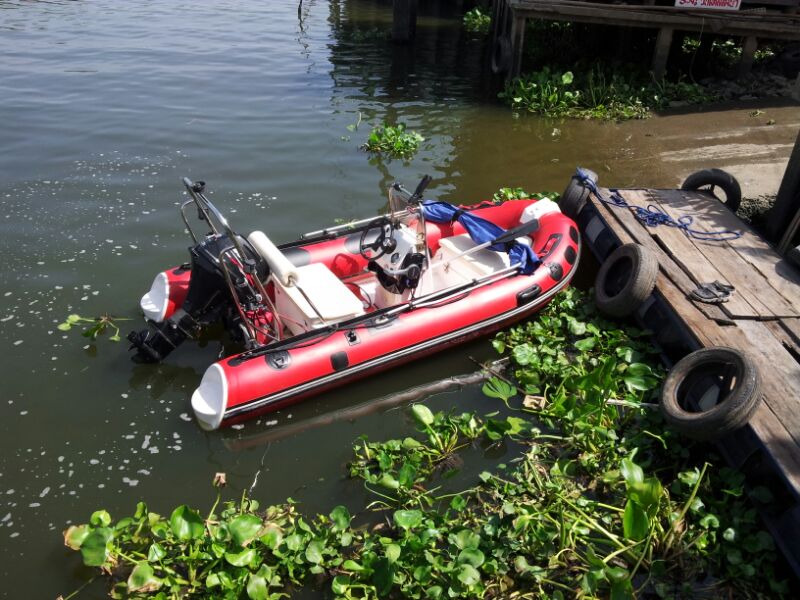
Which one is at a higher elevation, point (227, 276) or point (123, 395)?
point (227, 276)

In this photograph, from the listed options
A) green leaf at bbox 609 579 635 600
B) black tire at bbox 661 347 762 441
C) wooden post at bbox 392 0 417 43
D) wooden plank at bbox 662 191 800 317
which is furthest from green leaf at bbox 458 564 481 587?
wooden post at bbox 392 0 417 43

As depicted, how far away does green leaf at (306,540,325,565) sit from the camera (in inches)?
146

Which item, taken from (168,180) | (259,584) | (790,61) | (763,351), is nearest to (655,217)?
(763,351)

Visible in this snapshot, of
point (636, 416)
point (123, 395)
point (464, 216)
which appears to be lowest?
point (123, 395)

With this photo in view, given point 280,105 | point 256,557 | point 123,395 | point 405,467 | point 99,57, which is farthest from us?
point 99,57

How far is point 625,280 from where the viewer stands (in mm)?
6008

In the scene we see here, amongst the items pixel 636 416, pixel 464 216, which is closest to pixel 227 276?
pixel 464 216

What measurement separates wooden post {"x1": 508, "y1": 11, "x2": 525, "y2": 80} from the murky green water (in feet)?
2.58

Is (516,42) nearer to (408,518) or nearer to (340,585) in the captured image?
(408,518)

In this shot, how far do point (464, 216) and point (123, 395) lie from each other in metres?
3.63

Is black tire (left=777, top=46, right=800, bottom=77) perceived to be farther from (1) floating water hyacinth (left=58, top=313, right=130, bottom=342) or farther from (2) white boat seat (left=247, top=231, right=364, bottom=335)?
(1) floating water hyacinth (left=58, top=313, right=130, bottom=342)


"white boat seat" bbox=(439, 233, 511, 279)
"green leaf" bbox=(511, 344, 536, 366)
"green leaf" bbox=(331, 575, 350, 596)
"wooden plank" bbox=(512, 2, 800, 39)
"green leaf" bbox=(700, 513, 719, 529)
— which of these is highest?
"wooden plank" bbox=(512, 2, 800, 39)

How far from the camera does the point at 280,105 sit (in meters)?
12.1

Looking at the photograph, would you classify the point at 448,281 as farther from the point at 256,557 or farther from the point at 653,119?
the point at 653,119
